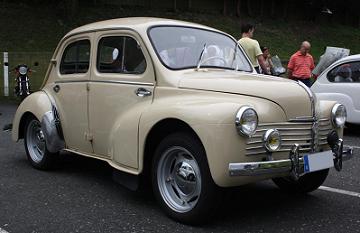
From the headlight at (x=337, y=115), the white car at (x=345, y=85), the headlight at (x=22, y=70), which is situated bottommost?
the headlight at (x=22, y=70)

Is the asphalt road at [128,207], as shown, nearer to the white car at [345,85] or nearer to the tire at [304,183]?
the tire at [304,183]

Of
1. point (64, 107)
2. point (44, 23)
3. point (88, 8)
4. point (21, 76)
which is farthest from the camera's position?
point (88, 8)

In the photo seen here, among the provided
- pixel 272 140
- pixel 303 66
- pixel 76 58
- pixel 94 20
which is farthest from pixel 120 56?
pixel 94 20

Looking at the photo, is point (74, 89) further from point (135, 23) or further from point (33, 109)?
point (135, 23)

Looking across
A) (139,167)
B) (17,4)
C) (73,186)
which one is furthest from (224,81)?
(17,4)

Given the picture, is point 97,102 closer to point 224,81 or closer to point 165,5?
point 224,81

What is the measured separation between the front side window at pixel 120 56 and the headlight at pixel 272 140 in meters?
1.53

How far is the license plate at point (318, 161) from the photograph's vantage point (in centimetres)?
451

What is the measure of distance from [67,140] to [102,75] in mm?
1019

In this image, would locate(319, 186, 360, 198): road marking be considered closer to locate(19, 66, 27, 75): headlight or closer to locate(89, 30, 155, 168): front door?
locate(89, 30, 155, 168): front door

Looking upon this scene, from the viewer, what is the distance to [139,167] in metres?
4.97

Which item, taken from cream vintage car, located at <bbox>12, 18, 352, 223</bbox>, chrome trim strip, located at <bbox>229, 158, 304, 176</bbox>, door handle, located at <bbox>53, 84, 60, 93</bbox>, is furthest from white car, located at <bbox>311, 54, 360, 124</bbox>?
chrome trim strip, located at <bbox>229, 158, 304, 176</bbox>

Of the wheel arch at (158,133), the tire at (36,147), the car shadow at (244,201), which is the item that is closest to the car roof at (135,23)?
the wheel arch at (158,133)

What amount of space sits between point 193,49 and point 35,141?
2.61 metres
